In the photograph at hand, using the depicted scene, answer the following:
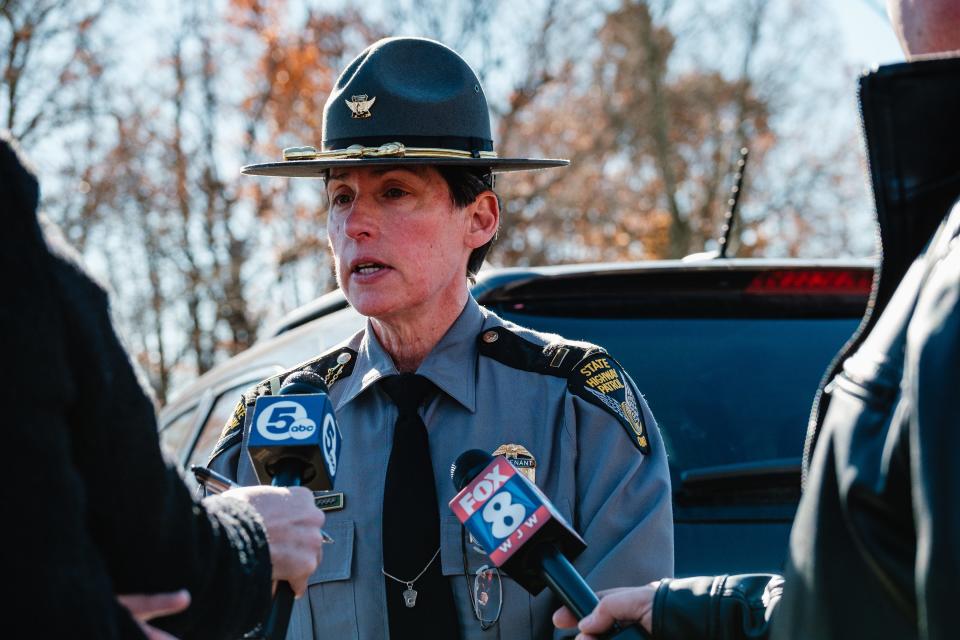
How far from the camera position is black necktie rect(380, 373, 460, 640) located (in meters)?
2.68

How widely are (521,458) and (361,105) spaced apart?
3.28ft

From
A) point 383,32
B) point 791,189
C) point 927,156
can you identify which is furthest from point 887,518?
point 791,189

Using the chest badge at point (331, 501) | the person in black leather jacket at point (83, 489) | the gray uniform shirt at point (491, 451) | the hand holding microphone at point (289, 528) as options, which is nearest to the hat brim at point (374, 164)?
the gray uniform shirt at point (491, 451)

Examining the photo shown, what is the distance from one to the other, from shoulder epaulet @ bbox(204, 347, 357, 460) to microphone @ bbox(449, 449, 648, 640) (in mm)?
981

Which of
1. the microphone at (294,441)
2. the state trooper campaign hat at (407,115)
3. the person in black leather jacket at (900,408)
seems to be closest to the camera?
the person in black leather jacket at (900,408)

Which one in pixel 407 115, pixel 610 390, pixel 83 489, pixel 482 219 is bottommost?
pixel 610 390

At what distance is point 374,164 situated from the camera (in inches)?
116

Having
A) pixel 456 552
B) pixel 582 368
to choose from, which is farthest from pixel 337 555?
pixel 582 368

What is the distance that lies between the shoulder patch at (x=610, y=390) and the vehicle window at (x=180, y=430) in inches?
81.3

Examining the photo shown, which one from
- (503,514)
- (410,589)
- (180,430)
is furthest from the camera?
(180,430)

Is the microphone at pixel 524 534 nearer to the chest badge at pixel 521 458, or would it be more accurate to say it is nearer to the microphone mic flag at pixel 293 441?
the microphone mic flag at pixel 293 441

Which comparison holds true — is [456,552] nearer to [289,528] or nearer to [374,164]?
[289,528]

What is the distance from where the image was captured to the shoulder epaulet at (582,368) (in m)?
2.83

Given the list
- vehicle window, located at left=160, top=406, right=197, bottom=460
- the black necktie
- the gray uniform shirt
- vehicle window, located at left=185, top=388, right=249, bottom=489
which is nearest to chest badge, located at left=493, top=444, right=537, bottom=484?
the gray uniform shirt
